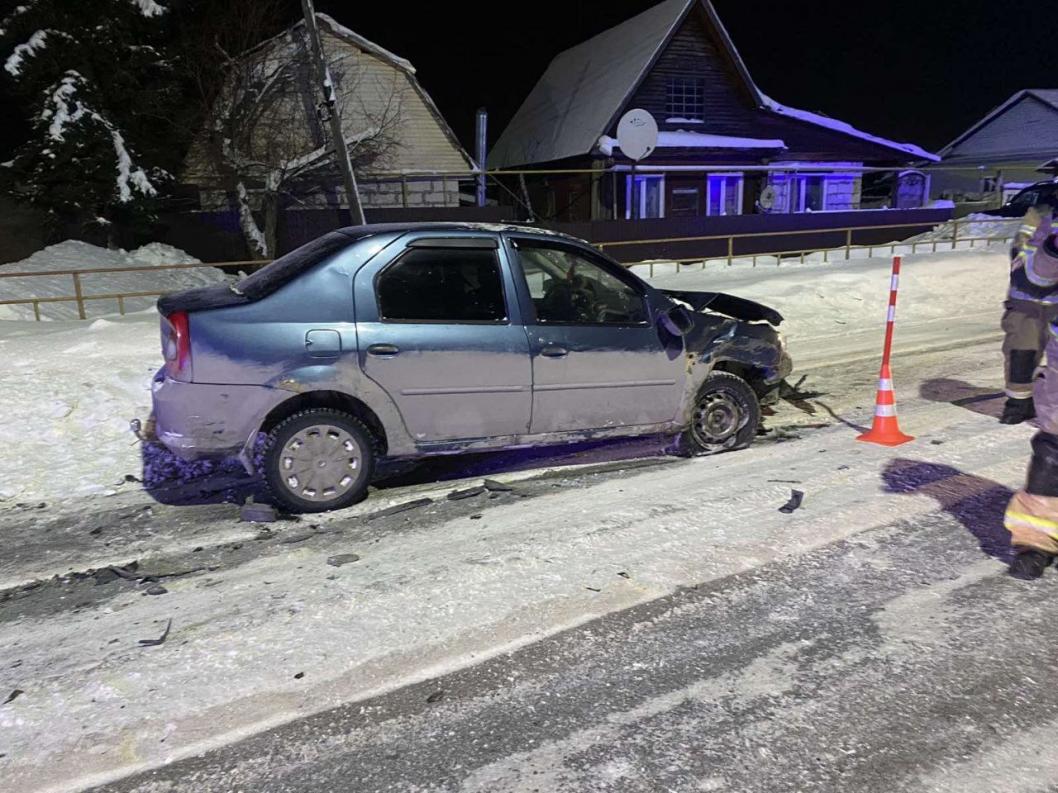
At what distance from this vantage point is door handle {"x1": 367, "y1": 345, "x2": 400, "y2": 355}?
4.72 m

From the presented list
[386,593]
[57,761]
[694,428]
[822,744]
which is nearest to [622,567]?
[386,593]

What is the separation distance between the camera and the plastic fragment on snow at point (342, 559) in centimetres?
411

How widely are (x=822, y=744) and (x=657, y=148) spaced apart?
76.4 ft

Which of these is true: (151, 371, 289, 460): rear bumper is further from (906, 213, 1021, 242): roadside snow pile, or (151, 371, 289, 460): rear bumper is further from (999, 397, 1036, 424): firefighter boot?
(906, 213, 1021, 242): roadside snow pile

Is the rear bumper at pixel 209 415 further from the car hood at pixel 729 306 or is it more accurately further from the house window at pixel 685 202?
the house window at pixel 685 202

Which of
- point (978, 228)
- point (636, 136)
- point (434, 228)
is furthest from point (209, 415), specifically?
point (978, 228)

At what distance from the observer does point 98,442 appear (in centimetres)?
604

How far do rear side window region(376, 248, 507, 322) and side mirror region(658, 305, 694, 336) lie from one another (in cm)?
118

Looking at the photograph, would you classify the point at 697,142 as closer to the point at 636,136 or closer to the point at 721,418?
the point at 636,136

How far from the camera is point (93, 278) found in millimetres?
18125

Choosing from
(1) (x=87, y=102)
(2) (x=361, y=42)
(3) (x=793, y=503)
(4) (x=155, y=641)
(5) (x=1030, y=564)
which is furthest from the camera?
(2) (x=361, y=42)

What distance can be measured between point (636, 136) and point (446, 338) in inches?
712

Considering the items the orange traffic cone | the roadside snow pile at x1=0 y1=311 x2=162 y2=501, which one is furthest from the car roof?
the orange traffic cone

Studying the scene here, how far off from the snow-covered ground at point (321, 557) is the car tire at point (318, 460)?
18cm
